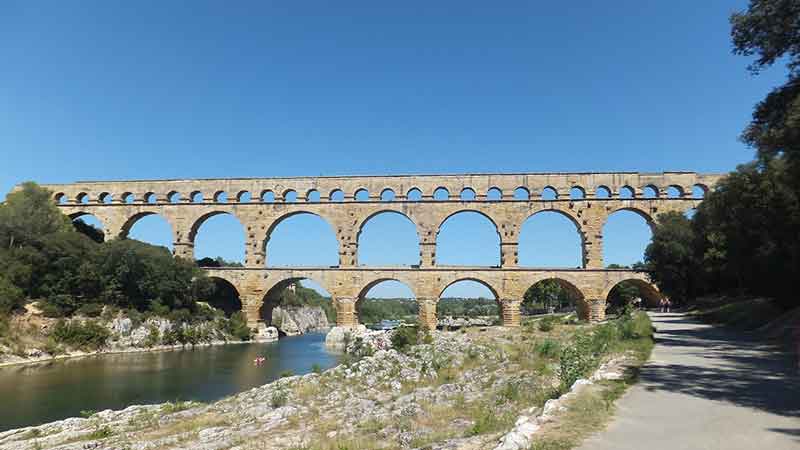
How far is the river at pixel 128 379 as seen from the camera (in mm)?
13422

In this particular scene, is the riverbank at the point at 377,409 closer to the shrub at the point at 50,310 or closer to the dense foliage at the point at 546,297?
the shrub at the point at 50,310

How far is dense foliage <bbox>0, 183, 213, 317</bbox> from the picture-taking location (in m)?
24.8

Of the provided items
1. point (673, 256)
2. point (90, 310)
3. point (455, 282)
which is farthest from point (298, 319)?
point (673, 256)

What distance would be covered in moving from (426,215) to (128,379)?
17.2 meters

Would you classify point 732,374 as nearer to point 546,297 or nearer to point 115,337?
point 115,337

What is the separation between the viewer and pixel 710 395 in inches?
228

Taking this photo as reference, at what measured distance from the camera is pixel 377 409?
9102 mm

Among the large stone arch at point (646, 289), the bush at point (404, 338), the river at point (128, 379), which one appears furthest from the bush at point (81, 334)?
the large stone arch at point (646, 289)

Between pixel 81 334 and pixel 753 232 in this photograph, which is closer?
pixel 753 232

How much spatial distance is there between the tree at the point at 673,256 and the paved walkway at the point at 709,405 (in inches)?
570

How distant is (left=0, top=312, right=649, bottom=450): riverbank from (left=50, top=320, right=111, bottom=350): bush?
1480 cm

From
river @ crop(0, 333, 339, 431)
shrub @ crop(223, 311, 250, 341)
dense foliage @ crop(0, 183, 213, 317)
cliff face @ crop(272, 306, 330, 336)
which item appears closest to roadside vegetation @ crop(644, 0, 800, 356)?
river @ crop(0, 333, 339, 431)

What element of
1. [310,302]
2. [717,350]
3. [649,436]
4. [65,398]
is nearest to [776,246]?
[717,350]

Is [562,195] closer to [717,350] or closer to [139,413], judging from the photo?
[717,350]
